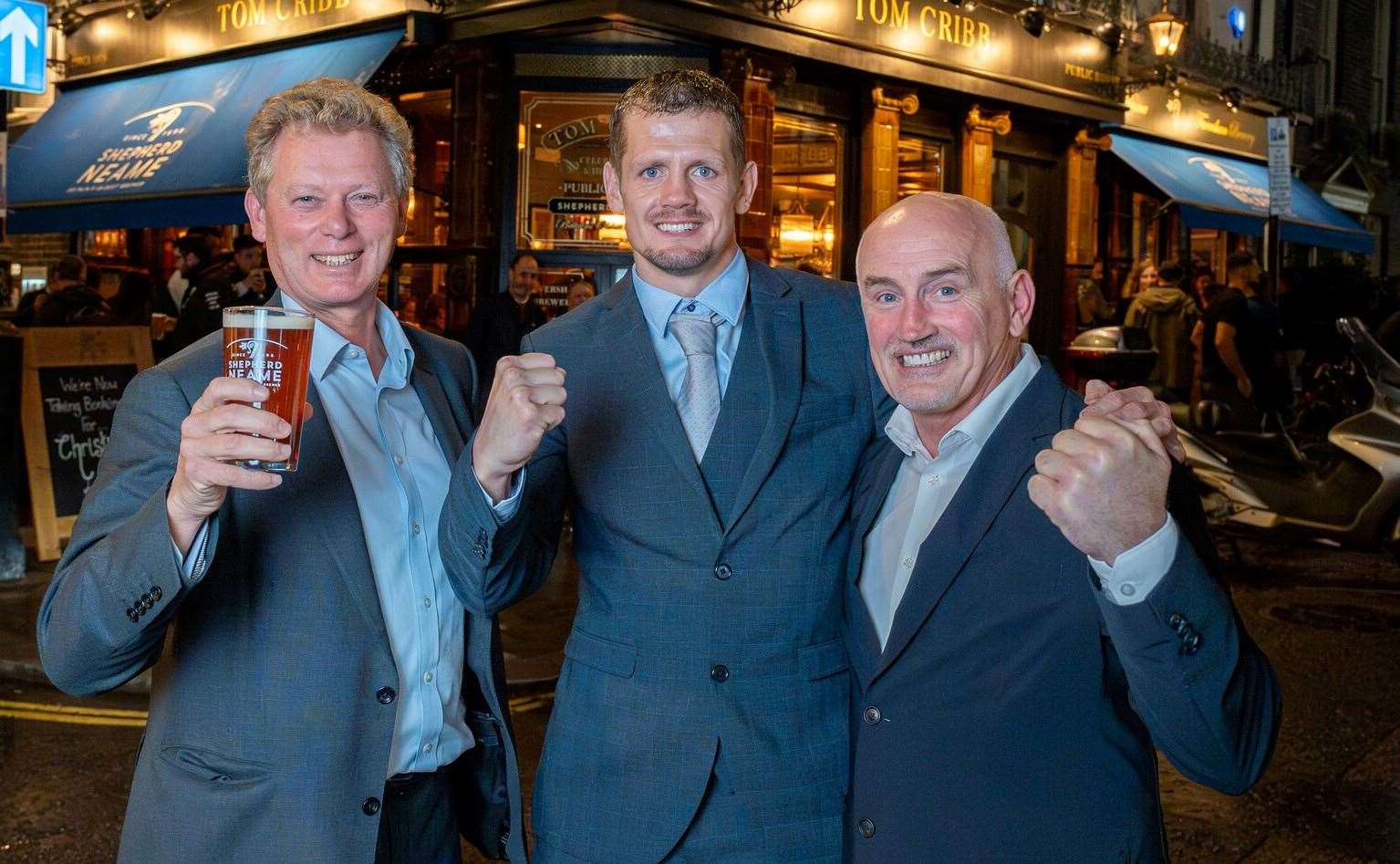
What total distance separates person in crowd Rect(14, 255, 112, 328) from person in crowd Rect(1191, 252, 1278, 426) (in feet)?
28.3

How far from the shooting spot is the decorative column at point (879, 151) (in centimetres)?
1251

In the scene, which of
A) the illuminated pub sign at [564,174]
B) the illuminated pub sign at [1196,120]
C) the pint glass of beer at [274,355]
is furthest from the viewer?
the illuminated pub sign at [1196,120]

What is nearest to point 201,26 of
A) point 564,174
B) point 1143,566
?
point 564,174

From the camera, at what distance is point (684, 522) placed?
2391 mm

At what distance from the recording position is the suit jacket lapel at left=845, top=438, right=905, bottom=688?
7.55 feet

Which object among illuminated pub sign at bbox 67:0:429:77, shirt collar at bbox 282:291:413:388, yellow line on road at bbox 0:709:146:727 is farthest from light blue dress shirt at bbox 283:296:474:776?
illuminated pub sign at bbox 67:0:429:77

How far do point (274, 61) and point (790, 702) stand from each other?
11442mm

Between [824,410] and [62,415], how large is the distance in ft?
25.4

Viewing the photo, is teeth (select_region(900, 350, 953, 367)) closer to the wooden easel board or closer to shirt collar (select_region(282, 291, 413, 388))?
shirt collar (select_region(282, 291, 413, 388))

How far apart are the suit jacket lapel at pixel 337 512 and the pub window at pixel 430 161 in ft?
30.3

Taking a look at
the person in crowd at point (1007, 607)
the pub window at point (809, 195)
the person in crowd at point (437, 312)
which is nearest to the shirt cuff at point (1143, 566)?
the person in crowd at point (1007, 607)

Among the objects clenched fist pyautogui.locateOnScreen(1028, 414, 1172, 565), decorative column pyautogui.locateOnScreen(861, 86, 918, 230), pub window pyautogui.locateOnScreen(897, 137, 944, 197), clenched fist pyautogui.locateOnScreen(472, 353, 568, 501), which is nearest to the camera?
clenched fist pyautogui.locateOnScreen(1028, 414, 1172, 565)

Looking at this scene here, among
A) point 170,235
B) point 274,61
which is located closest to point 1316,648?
point 274,61

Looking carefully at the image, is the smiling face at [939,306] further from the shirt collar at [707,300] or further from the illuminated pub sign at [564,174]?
the illuminated pub sign at [564,174]
